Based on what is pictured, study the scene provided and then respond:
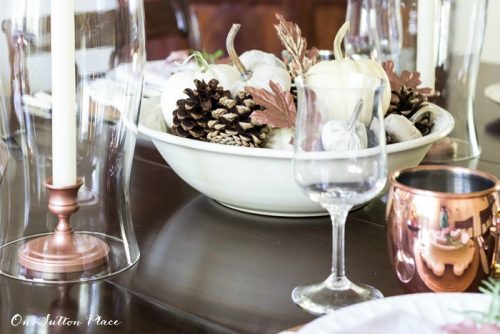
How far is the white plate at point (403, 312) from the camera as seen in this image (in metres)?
0.56

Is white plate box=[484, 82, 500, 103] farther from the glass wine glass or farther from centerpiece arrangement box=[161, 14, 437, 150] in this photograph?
the glass wine glass

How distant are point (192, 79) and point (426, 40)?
371 millimetres

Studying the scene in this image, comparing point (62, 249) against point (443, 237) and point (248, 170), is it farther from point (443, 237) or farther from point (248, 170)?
point (443, 237)

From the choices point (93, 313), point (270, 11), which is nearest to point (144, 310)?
point (93, 313)

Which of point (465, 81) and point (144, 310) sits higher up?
point (465, 81)

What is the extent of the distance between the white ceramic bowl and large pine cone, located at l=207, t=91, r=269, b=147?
22 mm

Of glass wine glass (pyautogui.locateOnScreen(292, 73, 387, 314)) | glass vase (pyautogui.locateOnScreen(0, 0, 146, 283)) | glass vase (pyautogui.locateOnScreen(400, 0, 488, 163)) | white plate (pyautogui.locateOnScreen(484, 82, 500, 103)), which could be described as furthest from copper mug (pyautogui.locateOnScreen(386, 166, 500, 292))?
white plate (pyautogui.locateOnScreen(484, 82, 500, 103))

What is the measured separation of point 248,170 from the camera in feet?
2.93

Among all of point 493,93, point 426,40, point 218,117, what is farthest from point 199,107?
point 493,93

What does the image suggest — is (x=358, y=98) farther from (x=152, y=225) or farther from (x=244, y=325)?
(x=152, y=225)

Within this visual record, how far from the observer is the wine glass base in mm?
724

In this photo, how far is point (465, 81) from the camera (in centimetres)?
125

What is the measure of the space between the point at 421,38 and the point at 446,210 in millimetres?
548

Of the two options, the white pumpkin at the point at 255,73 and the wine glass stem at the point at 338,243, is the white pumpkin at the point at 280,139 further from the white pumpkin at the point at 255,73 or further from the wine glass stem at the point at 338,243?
the wine glass stem at the point at 338,243
